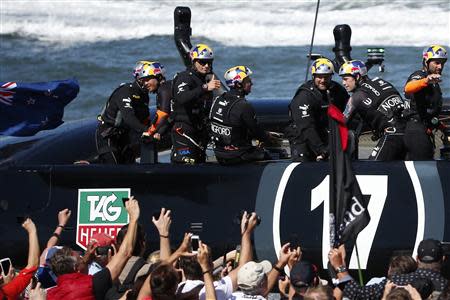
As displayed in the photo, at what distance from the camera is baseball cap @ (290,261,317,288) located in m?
9.34

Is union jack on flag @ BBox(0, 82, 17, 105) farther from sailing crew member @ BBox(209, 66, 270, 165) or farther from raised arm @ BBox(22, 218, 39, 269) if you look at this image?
raised arm @ BBox(22, 218, 39, 269)

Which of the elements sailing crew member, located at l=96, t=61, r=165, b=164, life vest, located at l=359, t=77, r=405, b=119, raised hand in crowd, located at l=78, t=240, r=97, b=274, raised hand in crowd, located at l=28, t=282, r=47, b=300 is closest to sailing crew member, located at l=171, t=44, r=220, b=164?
sailing crew member, located at l=96, t=61, r=165, b=164

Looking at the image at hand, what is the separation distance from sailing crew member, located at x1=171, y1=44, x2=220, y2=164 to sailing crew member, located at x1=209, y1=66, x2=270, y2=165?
42 cm

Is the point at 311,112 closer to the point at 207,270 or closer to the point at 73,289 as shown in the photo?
the point at 207,270

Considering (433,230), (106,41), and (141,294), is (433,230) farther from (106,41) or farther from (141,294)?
(106,41)

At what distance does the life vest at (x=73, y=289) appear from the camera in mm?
9359

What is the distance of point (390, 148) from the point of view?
42.0 ft

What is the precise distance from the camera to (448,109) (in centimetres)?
1459

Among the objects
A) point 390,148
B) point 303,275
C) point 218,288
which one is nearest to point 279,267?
point 218,288

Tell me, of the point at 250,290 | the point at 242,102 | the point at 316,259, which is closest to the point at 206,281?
the point at 250,290

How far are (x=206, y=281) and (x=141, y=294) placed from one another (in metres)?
0.49

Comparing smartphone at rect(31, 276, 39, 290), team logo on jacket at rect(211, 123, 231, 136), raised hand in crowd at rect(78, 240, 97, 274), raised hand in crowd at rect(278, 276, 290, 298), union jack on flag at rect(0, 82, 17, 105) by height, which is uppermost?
union jack on flag at rect(0, 82, 17, 105)

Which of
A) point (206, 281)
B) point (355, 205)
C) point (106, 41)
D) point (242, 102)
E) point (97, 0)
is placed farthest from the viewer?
point (97, 0)

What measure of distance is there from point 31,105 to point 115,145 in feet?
3.13
